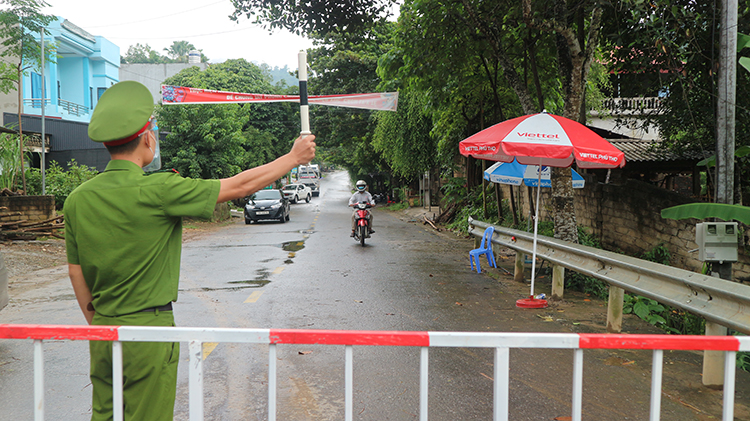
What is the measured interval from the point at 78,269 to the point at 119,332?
1.28 ft

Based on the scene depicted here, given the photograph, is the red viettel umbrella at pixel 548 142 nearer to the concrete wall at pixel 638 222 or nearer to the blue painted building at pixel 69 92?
the concrete wall at pixel 638 222

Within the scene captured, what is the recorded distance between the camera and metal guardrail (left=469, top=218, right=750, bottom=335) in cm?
439

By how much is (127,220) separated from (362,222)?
12.3 meters

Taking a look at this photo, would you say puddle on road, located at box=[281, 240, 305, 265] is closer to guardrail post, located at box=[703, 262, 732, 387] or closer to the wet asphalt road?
the wet asphalt road

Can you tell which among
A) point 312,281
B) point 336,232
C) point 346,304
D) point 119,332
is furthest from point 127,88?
point 336,232

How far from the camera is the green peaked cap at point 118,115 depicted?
95.3 inches

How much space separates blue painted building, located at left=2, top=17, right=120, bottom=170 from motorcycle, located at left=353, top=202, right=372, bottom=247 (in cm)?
1555

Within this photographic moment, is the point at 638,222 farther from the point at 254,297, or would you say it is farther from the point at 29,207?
the point at 29,207

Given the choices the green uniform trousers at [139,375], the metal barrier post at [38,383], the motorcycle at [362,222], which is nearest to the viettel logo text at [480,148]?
the green uniform trousers at [139,375]

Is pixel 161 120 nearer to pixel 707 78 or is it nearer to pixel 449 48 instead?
pixel 449 48

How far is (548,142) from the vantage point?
682cm

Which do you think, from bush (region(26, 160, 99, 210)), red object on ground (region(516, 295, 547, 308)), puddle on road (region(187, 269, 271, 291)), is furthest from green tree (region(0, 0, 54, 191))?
red object on ground (region(516, 295, 547, 308))

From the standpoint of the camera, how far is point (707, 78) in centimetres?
866

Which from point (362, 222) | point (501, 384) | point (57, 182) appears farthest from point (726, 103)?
point (57, 182)
